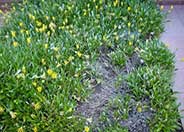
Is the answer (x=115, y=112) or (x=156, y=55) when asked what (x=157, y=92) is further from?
(x=156, y=55)

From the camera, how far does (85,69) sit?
3.06 meters

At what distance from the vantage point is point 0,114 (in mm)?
2520

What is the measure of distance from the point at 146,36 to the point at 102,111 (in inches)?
49.6

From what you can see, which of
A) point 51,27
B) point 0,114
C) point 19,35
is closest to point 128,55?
point 51,27

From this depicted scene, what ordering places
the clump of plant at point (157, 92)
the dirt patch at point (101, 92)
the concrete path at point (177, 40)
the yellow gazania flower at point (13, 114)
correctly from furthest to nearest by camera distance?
the concrete path at point (177, 40)
the dirt patch at point (101, 92)
the clump of plant at point (157, 92)
the yellow gazania flower at point (13, 114)

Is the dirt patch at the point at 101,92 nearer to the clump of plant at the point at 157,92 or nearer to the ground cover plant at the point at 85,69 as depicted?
the ground cover plant at the point at 85,69

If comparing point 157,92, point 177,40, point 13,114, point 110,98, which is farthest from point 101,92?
point 177,40

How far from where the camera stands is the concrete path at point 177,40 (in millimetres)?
3123

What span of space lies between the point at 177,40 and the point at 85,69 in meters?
1.28

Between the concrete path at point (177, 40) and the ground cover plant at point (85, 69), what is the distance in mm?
110

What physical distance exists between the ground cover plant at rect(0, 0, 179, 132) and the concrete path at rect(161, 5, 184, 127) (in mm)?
110

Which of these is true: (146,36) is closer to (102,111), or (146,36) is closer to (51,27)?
(51,27)

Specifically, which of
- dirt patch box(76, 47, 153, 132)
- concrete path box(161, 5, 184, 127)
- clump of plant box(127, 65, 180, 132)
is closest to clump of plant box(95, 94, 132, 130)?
dirt patch box(76, 47, 153, 132)

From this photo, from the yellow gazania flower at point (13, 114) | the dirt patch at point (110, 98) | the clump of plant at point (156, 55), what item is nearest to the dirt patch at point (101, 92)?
the dirt patch at point (110, 98)
